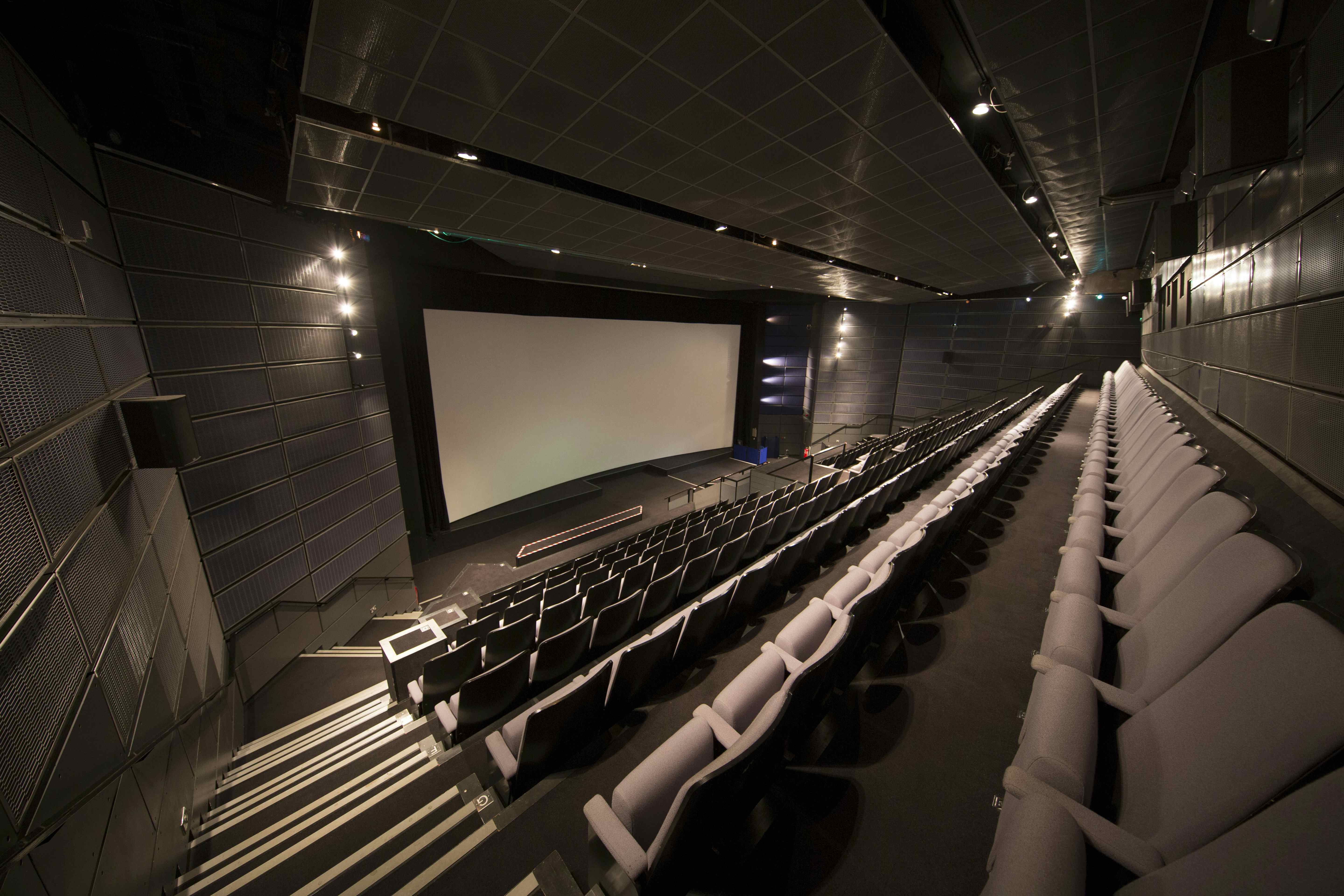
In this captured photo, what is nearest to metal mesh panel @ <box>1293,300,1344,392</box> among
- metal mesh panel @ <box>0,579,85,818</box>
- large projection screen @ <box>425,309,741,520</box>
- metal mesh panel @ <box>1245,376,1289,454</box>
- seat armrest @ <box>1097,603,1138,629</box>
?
metal mesh panel @ <box>1245,376,1289,454</box>

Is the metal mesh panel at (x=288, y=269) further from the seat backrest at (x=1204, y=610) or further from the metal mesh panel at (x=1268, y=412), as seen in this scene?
the metal mesh panel at (x=1268, y=412)

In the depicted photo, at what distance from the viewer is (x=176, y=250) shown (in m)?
3.65

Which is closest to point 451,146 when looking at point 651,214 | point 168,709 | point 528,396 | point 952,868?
point 651,214

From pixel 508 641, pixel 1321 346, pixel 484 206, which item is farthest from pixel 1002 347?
pixel 508 641

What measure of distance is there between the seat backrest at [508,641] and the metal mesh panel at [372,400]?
411 centimetres

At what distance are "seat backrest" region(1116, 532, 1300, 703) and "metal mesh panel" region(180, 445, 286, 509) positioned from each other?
6.08 meters

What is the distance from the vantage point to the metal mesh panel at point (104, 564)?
1917mm

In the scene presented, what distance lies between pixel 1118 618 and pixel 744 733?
1.53 metres

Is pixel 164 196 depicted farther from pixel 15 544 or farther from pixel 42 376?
pixel 15 544

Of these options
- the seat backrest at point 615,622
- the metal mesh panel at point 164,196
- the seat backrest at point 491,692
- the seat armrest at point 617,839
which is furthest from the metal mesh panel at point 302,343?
the seat armrest at point 617,839

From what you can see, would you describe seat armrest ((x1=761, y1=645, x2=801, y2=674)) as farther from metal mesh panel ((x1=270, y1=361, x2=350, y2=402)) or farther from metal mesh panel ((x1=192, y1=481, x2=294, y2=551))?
metal mesh panel ((x1=270, y1=361, x2=350, y2=402))

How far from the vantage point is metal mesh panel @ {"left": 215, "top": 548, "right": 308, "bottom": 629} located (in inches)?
158

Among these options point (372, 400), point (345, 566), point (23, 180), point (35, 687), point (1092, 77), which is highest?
point (1092, 77)

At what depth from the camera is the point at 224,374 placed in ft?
13.2
